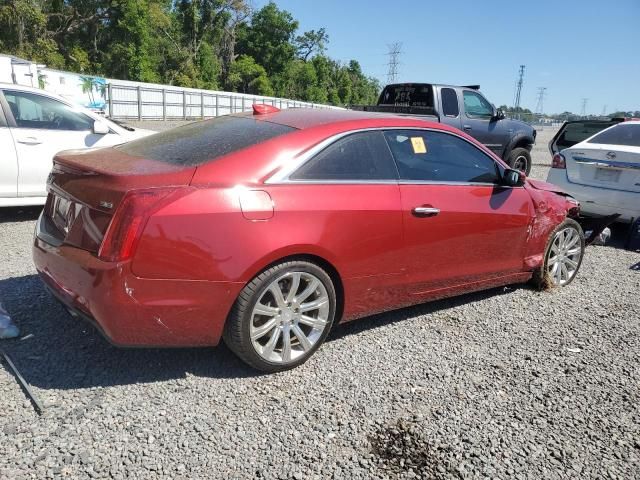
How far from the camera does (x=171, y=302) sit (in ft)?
9.07

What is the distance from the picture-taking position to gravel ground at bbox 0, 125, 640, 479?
2.47 metres

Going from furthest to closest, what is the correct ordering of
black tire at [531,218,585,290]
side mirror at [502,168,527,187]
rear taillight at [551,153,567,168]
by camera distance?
rear taillight at [551,153,567,168] → black tire at [531,218,585,290] → side mirror at [502,168,527,187]

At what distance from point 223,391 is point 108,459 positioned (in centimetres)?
74

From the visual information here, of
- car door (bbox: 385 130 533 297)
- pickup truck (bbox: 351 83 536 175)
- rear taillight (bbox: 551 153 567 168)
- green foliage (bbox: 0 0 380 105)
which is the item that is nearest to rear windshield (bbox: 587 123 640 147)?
rear taillight (bbox: 551 153 567 168)

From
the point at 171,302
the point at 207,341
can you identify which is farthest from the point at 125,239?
the point at 207,341

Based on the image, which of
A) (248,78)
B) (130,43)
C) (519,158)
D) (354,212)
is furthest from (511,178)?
(248,78)

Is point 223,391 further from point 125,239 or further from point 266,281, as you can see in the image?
point 125,239

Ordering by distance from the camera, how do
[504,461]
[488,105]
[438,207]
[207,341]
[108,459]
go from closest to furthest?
[108,459] < [504,461] < [207,341] < [438,207] < [488,105]

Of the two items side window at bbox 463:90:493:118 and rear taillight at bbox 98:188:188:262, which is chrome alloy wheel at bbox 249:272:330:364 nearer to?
rear taillight at bbox 98:188:188:262

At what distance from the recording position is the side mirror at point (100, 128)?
6305 mm

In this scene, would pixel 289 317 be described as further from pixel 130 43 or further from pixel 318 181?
pixel 130 43

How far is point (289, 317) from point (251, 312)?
0.95ft

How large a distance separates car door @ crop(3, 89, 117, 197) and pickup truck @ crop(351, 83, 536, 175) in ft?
18.2

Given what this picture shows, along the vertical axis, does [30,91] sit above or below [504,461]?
above
